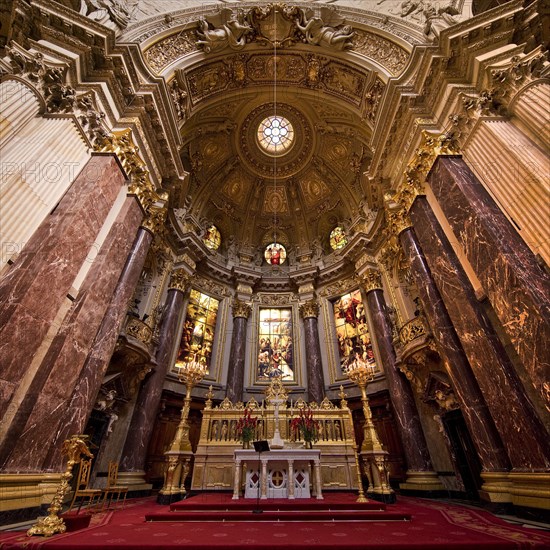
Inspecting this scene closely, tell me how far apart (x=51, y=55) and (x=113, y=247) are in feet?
15.8

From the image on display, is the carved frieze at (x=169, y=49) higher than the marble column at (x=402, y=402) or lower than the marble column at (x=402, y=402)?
higher

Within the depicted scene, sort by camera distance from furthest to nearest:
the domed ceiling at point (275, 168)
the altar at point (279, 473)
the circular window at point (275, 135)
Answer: the circular window at point (275, 135)
the domed ceiling at point (275, 168)
the altar at point (279, 473)

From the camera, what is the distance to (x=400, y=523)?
4402 millimetres

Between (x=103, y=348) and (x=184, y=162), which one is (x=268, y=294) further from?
(x=103, y=348)

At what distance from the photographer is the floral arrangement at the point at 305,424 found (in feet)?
24.4

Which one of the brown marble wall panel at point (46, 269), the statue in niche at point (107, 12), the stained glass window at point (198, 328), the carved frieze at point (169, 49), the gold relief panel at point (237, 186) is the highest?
the gold relief panel at point (237, 186)

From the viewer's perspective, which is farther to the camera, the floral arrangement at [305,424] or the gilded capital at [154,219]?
the gilded capital at [154,219]

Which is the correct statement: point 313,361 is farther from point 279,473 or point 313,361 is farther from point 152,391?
point 279,473

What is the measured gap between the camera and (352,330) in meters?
13.9

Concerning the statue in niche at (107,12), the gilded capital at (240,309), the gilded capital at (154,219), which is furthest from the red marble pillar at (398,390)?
the statue in niche at (107,12)

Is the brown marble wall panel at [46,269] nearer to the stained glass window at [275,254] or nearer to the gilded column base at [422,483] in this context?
the gilded column base at [422,483]

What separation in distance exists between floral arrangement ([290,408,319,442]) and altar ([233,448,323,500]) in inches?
32.2

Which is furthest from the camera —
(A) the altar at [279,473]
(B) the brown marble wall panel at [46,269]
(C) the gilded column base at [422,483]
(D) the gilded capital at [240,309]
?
(D) the gilded capital at [240,309]

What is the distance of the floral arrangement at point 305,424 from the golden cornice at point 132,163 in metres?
7.81
